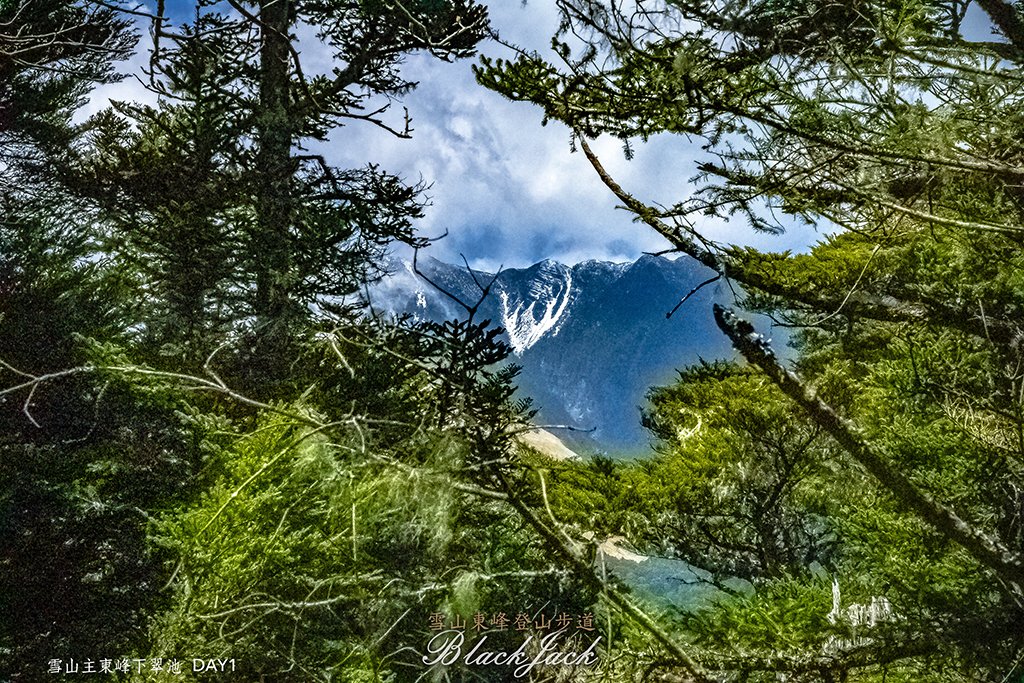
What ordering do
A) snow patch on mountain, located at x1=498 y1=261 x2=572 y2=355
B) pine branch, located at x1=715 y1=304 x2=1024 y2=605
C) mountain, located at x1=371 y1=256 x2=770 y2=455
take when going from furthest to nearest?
snow patch on mountain, located at x1=498 y1=261 x2=572 y2=355
mountain, located at x1=371 y1=256 x2=770 y2=455
pine branch, located at x1=715 y1=304 x2=1024 y2=605

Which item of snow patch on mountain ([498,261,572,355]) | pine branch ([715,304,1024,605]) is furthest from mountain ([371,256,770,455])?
pine branch ([715,304,1024,605])

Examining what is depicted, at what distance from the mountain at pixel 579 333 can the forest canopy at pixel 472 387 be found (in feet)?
0.68

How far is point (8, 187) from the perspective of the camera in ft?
12.3

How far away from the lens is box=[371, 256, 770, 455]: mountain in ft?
11.1

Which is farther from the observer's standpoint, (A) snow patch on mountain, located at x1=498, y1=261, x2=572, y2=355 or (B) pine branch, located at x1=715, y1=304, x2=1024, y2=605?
(A) snow patch on mountain, located at x1=498, y1=261, x2=572, y2=355

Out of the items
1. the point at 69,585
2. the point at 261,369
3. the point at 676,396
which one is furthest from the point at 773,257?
the point at 69,585

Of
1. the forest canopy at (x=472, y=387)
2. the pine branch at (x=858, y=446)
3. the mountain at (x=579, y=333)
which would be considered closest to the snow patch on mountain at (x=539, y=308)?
the mountain at (x=579, y=333)

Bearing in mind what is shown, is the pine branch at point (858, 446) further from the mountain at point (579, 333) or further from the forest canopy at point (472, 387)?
the mountain at point (579, 333)

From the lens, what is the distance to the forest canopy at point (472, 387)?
1603 mm

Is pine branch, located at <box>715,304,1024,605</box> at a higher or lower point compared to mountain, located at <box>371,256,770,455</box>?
lower

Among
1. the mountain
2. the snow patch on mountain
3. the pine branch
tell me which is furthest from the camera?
the snow patch on mountain

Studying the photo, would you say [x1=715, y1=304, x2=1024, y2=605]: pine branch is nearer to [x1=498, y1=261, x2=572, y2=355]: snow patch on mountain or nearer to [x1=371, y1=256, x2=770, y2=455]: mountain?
[x1=371, y1=256, x2=770, y2=455]: mountain

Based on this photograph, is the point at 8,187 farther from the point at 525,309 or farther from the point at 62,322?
the point at 525,309

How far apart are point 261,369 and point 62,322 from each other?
3.80ft
